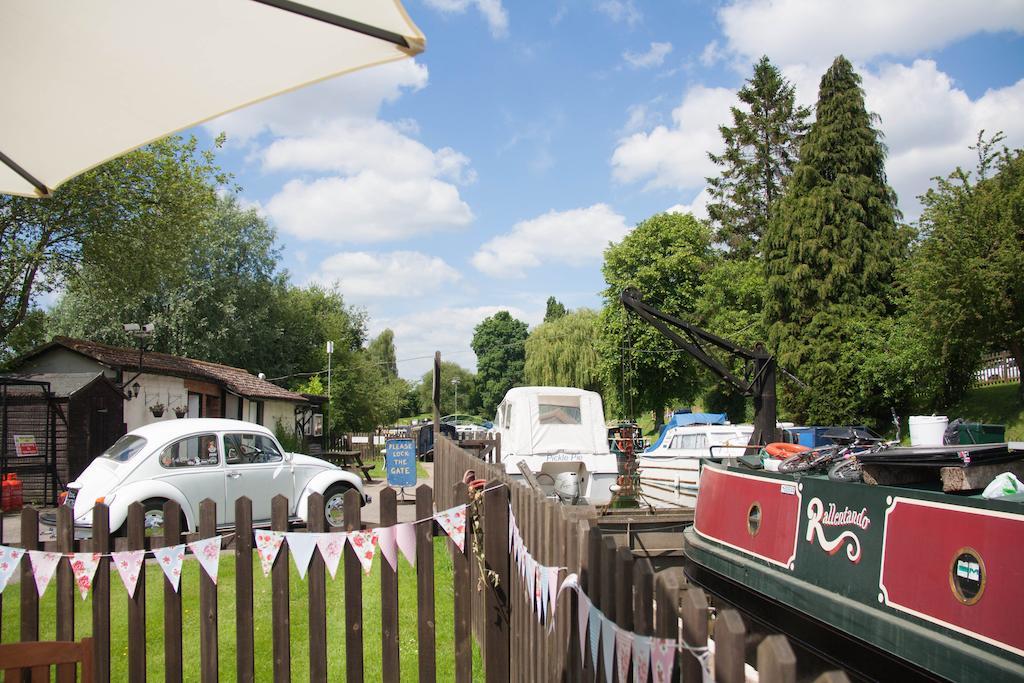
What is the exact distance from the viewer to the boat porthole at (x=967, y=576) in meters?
3.27

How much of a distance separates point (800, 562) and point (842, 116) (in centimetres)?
3256

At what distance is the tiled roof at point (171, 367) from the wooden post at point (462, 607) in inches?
733

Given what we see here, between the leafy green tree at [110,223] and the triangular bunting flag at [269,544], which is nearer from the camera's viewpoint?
the triangular bunting flag at [269,544]

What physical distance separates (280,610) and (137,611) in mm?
802

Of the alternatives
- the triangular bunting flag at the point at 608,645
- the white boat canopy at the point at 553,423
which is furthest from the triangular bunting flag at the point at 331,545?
the white boat canopy at the point at 553,423

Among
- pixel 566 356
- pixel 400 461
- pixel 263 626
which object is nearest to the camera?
pixel 263 626

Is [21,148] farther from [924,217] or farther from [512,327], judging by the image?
[512,327]

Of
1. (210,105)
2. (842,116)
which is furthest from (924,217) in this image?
(210,105)

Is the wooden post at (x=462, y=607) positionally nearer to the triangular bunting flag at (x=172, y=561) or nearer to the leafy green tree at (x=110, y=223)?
the triangular bunting flag at (x=172, y=561)

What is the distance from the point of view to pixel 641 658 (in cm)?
206

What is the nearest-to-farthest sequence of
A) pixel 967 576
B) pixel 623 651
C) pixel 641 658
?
pixel 641 658
pixel 623 651
pixel 967 576

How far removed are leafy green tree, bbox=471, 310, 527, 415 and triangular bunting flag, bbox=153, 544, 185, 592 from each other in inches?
3360

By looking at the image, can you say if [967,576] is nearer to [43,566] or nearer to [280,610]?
[280,610]

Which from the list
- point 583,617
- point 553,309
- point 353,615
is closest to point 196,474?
point 353,615
